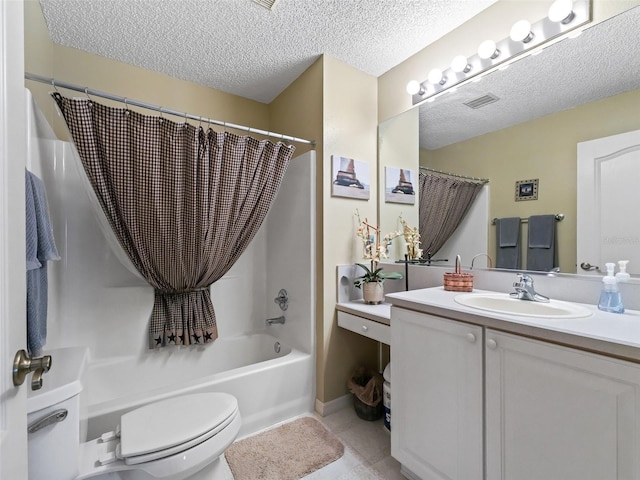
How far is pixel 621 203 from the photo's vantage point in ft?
3.81

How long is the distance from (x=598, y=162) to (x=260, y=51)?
193cm

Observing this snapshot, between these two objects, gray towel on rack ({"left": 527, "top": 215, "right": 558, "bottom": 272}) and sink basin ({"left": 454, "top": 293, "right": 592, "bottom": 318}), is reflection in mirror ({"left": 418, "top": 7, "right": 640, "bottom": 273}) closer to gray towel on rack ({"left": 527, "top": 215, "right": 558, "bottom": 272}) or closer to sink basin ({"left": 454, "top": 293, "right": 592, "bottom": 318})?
gray towel on rack ({"left": 527, "top": 215, "right": 558, "bottom": 272})

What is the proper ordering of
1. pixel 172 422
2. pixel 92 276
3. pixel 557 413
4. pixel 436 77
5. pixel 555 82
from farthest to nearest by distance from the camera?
pixel 92 276 → pixel 436 77 → pixel 555 82 → pixel 172 422 → pixel 557 413

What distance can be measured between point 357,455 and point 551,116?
1.99 metres

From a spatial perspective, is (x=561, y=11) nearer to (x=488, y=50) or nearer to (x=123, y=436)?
(x=488, y=50)

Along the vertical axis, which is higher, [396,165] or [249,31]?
[249,31]

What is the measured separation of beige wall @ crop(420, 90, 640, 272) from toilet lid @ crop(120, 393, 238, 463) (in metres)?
1.58

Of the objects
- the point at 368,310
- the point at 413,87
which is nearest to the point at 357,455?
the point at 368,310

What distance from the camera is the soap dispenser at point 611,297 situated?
3.46 ft

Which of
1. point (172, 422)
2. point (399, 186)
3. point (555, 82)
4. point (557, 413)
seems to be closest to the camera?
point (557, 413)

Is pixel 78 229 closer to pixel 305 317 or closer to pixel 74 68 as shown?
pixel 74 68

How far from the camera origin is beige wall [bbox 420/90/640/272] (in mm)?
1205

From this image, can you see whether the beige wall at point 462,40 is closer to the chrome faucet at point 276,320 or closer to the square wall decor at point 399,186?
the square wall decor at point 399,186

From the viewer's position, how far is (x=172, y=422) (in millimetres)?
1186
